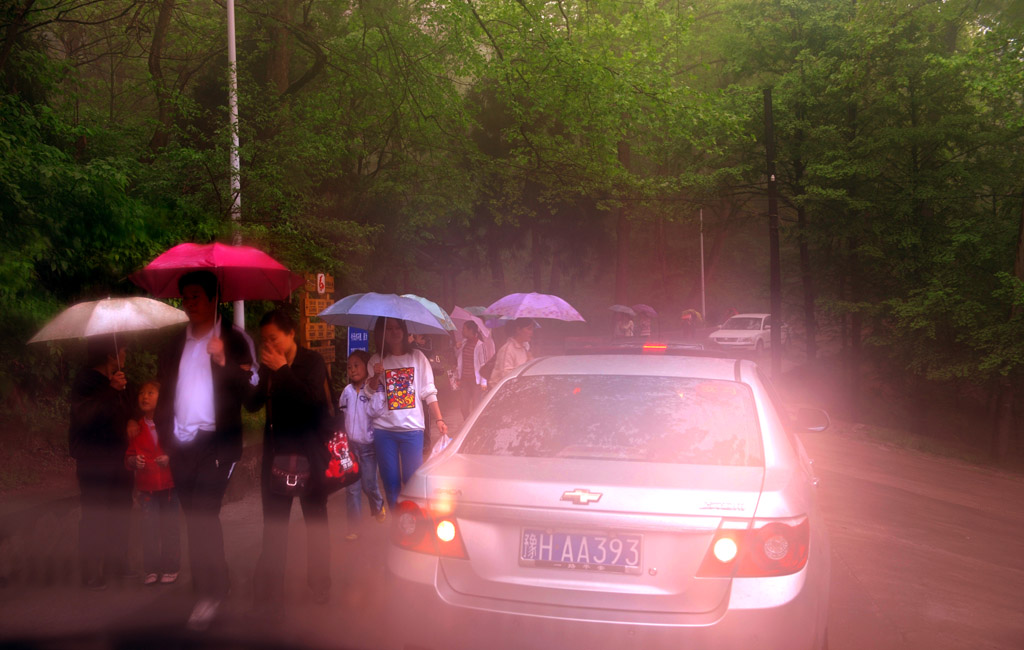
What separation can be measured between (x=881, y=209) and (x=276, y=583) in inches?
796

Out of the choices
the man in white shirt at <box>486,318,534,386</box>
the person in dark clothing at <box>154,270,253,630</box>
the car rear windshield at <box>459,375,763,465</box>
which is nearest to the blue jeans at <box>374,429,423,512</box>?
the person in dark clothing at <box>154,270,253,630</box>

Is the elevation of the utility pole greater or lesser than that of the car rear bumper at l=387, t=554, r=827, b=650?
greater

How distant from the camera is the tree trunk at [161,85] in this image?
12.5 metres

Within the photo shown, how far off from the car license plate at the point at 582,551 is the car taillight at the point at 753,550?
0.80 feet

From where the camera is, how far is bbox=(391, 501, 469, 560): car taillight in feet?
10.8

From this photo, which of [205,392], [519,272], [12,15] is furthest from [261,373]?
[519,272]

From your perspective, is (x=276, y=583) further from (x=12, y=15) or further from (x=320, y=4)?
(x=320, y=4)

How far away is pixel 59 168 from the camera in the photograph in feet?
24.3

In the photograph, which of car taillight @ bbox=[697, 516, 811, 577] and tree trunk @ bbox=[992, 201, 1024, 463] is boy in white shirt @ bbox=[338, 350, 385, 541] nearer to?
car taillight @ bbox=[697, 516, 811, 577]

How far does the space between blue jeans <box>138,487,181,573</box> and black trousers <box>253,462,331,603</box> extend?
3.00ft

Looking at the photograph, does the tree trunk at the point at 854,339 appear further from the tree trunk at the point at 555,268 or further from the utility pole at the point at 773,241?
the tree trunk at the point at 555,268

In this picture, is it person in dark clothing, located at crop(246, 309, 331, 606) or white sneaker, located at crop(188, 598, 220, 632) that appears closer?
white sneaker, located at crop(188, 598, 220, 632)

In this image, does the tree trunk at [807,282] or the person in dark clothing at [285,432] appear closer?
the person in dark clothing at [285,432]

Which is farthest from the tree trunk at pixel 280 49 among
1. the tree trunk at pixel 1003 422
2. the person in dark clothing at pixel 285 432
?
the tree trunk at pixel 1003 422
